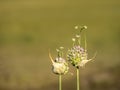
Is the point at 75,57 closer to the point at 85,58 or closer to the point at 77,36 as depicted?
the point at 85,58

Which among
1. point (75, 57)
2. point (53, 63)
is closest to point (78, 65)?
point (75, 57)

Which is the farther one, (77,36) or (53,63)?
(53,63)

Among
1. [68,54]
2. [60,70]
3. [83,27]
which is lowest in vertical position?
[60,70]

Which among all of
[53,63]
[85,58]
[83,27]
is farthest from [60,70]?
[83,27]

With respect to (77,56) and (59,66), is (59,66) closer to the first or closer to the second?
(59,66)

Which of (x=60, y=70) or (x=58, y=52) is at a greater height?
(x=58, y=52)

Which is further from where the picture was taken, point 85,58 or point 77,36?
point 85,58

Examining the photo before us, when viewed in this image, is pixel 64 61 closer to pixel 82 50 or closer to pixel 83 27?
pixel 82 50

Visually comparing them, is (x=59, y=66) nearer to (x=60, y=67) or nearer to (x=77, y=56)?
(x=60, y=67)

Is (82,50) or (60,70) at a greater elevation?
(82,50)
